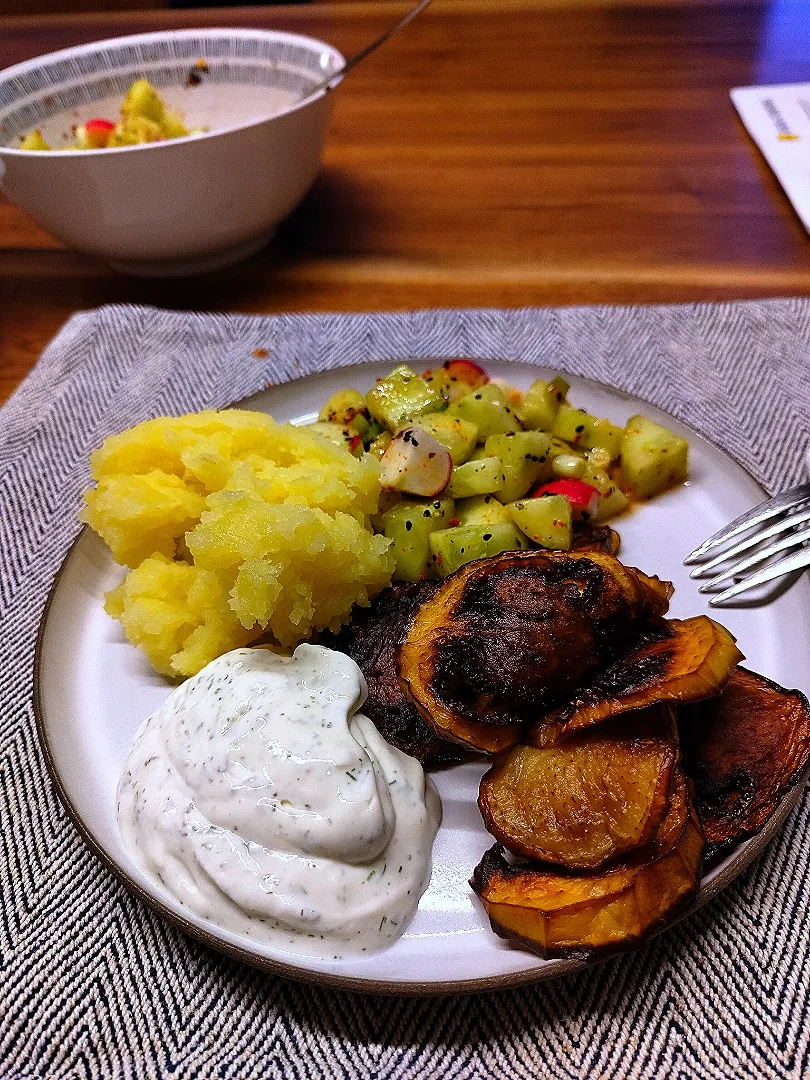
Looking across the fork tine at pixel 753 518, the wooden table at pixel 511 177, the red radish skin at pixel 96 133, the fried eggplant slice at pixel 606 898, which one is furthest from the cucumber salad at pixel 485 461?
the red radish skin at pixel 96 133

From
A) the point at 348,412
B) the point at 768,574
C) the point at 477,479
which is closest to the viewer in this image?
the point at 768,574

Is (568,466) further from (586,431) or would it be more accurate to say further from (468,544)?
(468,544)

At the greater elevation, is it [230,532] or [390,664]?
[230,532]

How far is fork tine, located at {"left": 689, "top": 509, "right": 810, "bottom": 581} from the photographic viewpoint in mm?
1892

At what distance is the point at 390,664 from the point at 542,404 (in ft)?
2.99

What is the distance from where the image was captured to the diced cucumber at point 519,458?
207 centimetres

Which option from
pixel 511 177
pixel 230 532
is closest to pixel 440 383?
pixel 230 532

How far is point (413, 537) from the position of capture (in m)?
1.94

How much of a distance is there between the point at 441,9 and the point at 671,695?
220 inches

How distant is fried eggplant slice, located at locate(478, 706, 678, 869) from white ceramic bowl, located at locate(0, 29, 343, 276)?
242 cm

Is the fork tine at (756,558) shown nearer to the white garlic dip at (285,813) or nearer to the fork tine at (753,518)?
the fork tine at (753,518)

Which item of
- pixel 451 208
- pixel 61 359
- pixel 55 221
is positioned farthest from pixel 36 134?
pixel 451 208

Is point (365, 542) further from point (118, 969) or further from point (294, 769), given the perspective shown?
point (118, 969)

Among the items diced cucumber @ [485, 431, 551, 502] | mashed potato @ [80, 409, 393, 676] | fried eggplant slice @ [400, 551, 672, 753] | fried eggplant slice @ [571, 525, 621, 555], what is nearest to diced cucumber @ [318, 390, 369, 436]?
mashed potato @ [80, 409, 393, 676]
